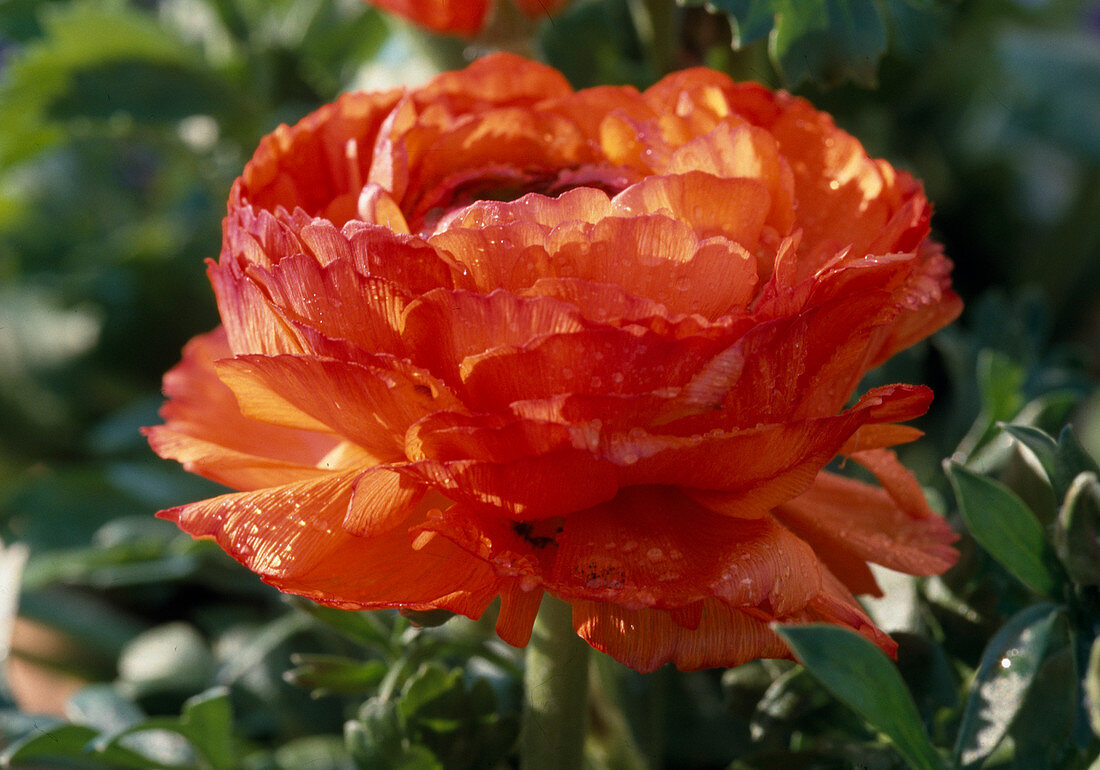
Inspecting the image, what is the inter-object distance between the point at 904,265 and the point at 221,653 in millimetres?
534

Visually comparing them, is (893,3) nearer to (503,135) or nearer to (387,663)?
(503,135)

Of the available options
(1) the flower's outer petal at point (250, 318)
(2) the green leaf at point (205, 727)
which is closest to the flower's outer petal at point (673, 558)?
(1) the flower's outer petal at point (250, 318)

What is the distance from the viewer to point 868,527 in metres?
0.39

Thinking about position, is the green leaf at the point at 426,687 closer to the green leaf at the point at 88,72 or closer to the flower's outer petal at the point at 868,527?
the flower's outer petal at the point at 868,527

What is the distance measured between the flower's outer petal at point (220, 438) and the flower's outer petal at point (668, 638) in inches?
4.3

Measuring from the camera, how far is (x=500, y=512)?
310 mm

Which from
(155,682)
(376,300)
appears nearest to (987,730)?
(376,300)

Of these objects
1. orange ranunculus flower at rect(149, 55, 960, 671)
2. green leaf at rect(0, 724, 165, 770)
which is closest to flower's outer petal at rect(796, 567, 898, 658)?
orange ranunculus flower at rect(149, 55, 960, 671)

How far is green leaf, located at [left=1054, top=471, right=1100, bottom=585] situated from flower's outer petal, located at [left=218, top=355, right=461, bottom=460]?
7.9 inches

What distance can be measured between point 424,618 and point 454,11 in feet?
1.25

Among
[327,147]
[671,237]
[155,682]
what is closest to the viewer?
[671,237]

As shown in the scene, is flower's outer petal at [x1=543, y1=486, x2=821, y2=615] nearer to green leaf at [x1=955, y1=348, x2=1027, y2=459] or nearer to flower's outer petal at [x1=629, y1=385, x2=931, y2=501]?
flower's outer petal at [x1=629, y1=385, x2=931, y2=501]

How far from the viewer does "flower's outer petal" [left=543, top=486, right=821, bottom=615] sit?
294 millimetres

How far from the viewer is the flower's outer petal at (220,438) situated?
0.36 meters
